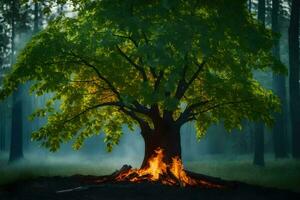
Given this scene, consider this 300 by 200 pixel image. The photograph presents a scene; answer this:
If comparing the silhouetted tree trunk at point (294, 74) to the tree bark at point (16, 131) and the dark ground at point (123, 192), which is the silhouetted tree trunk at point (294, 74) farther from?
the tree bark at point (16, 131)

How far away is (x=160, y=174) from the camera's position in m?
15.9

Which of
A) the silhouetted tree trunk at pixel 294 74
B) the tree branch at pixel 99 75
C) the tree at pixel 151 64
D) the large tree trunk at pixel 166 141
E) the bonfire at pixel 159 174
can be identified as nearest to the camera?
the tree at pixel 151 64

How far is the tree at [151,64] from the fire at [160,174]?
0.28 metres

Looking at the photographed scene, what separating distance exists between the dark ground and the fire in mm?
913

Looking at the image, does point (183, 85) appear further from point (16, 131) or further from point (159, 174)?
point (16, 131)

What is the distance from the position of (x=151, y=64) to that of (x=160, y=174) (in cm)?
509

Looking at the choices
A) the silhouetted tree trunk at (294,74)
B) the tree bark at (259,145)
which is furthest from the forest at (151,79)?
the tree bark at (259,145)

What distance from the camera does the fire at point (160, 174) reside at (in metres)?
15.8

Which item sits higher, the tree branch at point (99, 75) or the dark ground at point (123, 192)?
the tree branch at point (99, 75)

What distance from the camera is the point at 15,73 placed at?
14.9 m

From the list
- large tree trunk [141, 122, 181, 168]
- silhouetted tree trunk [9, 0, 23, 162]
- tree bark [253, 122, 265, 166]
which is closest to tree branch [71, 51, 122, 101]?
large tree trunk [141, 122, 181, 168]

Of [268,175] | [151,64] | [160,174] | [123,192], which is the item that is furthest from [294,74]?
[151,64]

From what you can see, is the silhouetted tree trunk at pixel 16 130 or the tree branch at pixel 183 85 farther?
the silhouetted tree trunk at pixel 16 130

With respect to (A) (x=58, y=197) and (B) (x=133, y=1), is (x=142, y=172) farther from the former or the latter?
(B) (x=133, y=1)
